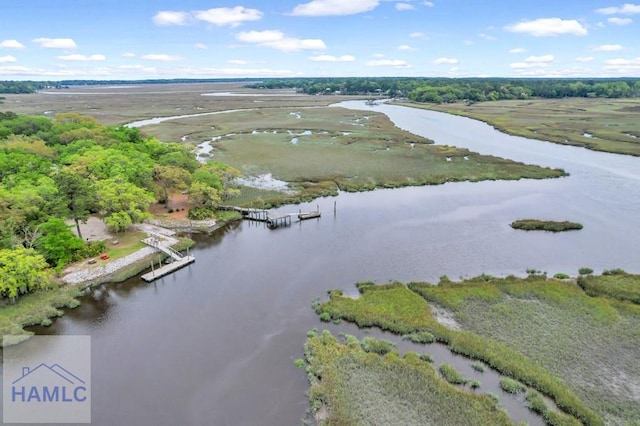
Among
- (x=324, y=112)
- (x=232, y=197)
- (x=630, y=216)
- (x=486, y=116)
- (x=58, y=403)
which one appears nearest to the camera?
(x=58, y=403)

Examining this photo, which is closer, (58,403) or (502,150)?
(58,403)

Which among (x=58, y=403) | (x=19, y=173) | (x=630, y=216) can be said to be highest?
(x=19, y=173)

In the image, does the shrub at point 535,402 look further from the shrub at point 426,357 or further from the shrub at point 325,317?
the shrub at point 325,317

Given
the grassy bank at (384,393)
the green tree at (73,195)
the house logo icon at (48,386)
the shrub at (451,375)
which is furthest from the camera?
the green tree at (73,195)

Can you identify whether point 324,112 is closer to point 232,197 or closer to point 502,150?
point 502,150

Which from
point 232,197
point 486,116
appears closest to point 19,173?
point 232,197

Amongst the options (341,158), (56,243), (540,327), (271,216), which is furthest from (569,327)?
(341,158)

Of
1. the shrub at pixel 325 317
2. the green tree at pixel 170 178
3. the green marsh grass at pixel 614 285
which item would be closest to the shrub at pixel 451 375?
the shrub at pixel 325 317

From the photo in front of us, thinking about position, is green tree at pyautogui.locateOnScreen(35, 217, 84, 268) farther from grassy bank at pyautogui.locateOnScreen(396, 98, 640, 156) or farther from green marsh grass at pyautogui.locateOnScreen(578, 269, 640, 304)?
grassy bank at pyautogui.locateOnScreen(396, 98, 640, 156)
